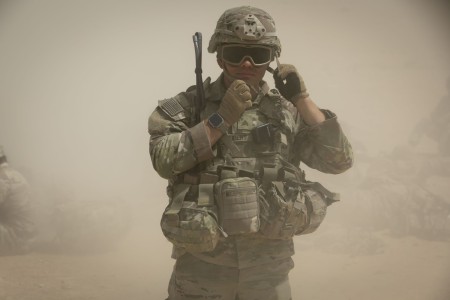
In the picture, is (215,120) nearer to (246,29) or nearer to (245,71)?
(245,71)

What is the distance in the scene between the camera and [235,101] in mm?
1864

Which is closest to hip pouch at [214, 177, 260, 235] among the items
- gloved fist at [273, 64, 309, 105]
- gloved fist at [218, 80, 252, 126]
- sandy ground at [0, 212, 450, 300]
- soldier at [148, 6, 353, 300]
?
soldier at [148, 6, 353, 300]

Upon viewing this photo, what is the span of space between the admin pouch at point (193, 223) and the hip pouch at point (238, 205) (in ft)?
0.17

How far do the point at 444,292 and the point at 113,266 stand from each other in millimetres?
3587

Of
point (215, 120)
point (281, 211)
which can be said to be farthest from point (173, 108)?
point (281, 211)

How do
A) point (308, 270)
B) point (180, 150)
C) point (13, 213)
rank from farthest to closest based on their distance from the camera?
1. point (13, 213)
2. point (308, 270)
3. point (180, 150)

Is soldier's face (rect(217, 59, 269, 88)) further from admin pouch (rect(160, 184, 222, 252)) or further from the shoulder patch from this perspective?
admin pouch (rect(160, 184, 222, 252))

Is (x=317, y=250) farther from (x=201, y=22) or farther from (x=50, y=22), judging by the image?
(x=50, y=22)

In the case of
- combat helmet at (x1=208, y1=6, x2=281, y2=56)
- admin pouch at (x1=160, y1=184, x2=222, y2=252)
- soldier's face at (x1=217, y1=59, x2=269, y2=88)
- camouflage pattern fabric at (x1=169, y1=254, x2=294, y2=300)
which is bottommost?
camouflage pattern fabric at (x1=169, y1=254, x2=294, y2=300)

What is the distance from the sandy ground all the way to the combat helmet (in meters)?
3.24

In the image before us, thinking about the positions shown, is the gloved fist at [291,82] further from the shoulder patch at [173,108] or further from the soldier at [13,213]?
the soldier at [13,213]

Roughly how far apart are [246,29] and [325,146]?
0.60m

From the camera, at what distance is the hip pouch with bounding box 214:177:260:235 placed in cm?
189

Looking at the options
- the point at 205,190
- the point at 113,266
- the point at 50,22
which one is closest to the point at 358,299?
the point at 113,266
